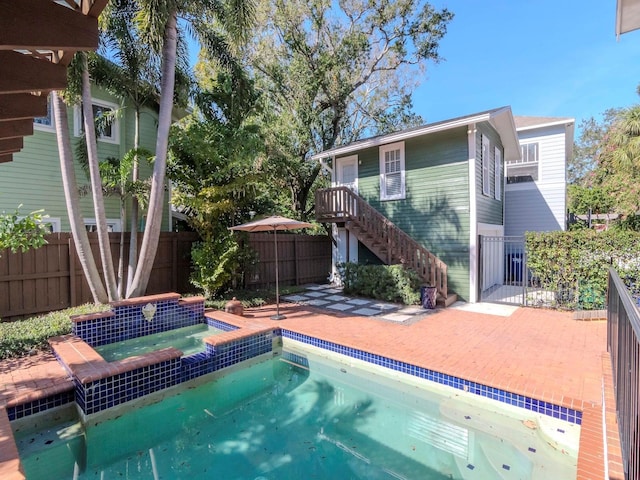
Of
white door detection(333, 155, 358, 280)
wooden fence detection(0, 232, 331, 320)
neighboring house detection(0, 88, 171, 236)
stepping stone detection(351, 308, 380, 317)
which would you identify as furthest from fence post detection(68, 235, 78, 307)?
white door detection(333, 155, 358, 280)

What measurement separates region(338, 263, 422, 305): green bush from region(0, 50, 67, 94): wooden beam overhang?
27.6 feet

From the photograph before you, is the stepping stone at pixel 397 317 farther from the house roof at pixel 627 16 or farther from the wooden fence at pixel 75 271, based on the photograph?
the house roof at pixel 627 16

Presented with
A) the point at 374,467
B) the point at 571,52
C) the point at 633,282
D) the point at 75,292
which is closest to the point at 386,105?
the point at 571,52

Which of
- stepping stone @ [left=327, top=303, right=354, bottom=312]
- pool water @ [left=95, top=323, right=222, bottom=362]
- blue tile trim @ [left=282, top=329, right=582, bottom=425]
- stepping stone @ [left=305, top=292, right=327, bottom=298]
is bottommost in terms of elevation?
pool water @ [left=95, top=323, right=222, bottom=362]

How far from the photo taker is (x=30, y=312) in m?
7.40

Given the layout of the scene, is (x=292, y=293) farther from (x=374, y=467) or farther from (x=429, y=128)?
(x=374, y=467)

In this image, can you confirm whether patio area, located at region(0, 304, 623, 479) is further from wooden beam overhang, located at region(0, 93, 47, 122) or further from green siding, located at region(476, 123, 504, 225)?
green siding, located at region(476, 123, 504, 225)

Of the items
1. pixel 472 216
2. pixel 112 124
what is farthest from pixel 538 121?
pixel 112 124

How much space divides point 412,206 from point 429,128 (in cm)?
245

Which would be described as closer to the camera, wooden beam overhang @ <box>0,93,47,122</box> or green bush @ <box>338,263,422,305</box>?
wooden beam overhang @ <box>0,93,47,122</box>

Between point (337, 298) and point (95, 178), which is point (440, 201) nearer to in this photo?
point (337, 298)

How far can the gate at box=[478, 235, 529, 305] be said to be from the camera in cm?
954

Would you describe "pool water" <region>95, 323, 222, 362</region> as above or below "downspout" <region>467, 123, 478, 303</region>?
below

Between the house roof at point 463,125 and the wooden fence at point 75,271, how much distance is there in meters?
4.25
